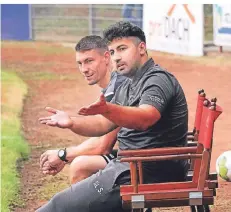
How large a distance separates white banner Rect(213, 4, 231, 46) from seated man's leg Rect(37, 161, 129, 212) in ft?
44.6

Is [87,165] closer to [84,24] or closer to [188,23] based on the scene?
[188,23]

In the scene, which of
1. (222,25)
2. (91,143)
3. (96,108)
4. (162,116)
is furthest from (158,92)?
(222,25)

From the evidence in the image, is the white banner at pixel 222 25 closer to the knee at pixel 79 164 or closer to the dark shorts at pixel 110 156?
the dark shorts at pixel 110 156

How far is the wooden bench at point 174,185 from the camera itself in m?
4.28

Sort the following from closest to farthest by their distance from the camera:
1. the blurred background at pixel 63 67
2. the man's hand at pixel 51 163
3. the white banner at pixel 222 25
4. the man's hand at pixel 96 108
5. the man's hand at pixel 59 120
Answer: the man's hand at pixel 96 108 → the man's hand at pixel 59 120 → the man's hand at pixel 51 163 → the blurred background at pixel 63 67 → the white banner at pixel 222 25

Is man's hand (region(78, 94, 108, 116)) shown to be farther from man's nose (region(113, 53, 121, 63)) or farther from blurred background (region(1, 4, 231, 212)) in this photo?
blurred background (region(1, 4, 231, 212))

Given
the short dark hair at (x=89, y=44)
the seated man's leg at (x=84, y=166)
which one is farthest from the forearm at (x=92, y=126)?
the short dark hair at (x=89, y=44)

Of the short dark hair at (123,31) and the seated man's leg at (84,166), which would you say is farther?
the seated man's leg at (84,166)

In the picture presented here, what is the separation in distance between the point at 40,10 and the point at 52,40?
1.64 m

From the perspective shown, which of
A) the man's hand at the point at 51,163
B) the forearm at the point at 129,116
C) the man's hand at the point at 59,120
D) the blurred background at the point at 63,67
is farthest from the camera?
the blurred background at the point at 63,67

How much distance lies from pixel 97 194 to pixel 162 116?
580mm

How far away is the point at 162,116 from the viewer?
14.6 feet

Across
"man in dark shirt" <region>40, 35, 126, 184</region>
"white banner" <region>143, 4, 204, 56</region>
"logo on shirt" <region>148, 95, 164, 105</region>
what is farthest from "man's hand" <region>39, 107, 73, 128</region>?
"white banner" <region>143, 4, 204, 56</region>

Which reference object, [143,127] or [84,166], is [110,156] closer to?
[84,166]
